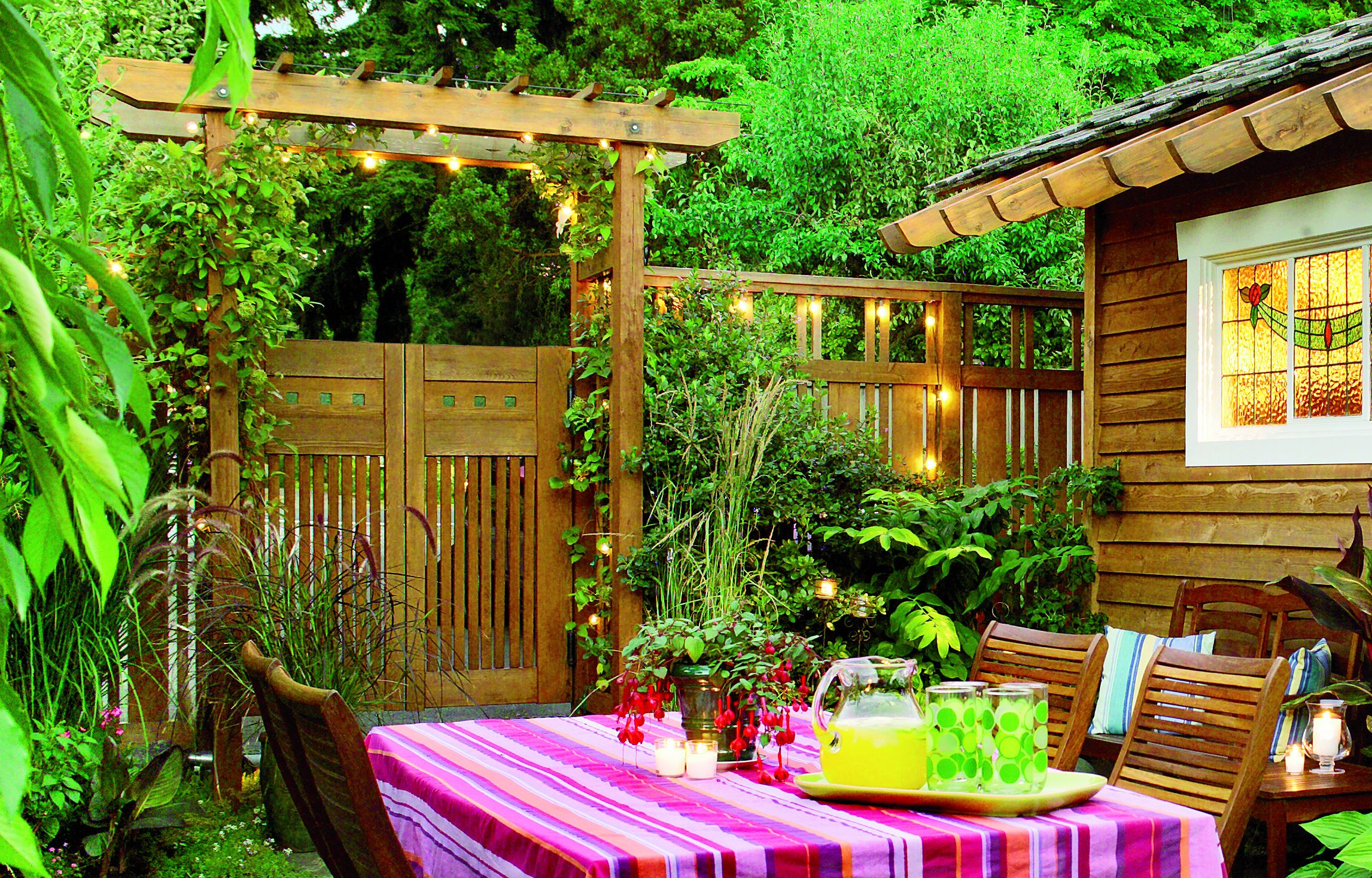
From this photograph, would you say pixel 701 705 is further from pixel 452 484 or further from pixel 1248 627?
pixel 452 484

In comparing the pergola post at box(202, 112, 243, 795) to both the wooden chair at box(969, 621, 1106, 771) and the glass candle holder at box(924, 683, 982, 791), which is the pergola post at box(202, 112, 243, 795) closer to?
the wooden chair at box(969, 621, 1106, 771)

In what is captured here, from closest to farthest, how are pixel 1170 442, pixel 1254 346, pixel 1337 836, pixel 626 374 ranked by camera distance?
pixel 1337 836
pixel 1254 346
pixel 1170 442
pixel 626 374

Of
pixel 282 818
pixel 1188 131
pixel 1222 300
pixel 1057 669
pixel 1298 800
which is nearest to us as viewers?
pixel 1057 669

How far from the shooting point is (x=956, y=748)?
229cm

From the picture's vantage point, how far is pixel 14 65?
2.13 feet

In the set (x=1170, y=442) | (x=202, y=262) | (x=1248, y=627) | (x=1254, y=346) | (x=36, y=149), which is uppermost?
(x=202, y=262)

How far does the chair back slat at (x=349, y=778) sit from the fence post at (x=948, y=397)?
200 inches

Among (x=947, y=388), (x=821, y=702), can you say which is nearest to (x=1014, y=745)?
(x=821, y=702)

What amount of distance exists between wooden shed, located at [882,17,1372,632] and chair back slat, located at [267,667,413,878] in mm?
3690

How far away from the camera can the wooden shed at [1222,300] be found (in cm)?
484

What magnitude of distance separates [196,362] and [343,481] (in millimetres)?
835

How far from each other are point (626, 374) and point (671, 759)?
11.1ft

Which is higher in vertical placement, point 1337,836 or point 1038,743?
point 1038,743

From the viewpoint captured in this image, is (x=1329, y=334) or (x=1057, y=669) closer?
(x=1057, y=669)
